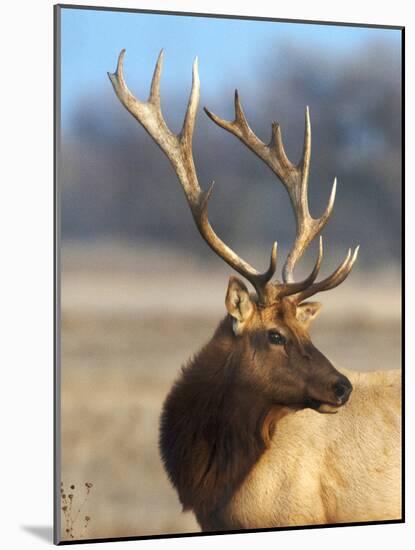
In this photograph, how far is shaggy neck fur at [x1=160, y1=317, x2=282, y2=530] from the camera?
668cm

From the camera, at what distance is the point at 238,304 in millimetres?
6770

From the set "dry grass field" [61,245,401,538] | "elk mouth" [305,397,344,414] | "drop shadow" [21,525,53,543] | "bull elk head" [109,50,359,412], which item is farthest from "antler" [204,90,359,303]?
"drop shadow" [21,525,53,543]

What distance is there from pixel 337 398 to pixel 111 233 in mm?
1348

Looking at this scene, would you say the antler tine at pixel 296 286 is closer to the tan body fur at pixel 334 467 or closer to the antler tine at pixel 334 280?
the antler tine at pixel 334 280

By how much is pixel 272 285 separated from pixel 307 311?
0.23m

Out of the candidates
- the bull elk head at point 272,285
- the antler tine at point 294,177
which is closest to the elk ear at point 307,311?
the bull elk head at point 272,285

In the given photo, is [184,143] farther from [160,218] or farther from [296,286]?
[296,286]

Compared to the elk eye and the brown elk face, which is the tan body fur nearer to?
the brown elk face

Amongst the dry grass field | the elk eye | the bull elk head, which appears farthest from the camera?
the elk eye

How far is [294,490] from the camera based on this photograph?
6895 millimetres

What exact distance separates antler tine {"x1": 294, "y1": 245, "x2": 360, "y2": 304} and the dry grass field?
15.7 inches

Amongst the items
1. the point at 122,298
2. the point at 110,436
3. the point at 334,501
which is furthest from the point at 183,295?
the point at 334,501

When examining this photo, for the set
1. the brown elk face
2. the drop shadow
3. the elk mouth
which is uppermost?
the brown elk face

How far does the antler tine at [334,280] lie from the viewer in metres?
6.88
